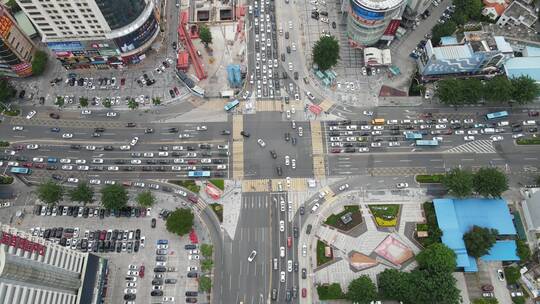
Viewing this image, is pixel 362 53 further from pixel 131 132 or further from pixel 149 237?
pixel 149 237

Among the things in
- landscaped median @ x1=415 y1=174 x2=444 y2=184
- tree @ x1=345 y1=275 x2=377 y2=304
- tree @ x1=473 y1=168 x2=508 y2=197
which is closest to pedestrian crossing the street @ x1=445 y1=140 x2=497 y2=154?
landscaped median @ x1=415 y1=174 x2=444 y2=184

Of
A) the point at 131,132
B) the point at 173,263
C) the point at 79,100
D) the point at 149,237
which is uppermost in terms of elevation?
the point at 79,100

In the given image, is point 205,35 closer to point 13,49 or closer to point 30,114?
point 13,49

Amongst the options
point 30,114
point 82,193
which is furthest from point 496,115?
point 30,114

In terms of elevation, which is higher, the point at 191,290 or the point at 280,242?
the point at 280,242

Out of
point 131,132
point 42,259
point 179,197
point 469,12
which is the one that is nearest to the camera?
point 42,259

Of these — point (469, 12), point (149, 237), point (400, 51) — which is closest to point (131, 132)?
point (149, 237)

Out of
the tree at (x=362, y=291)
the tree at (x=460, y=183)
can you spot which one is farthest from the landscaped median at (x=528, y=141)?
the tree at (x=362, y=291)
